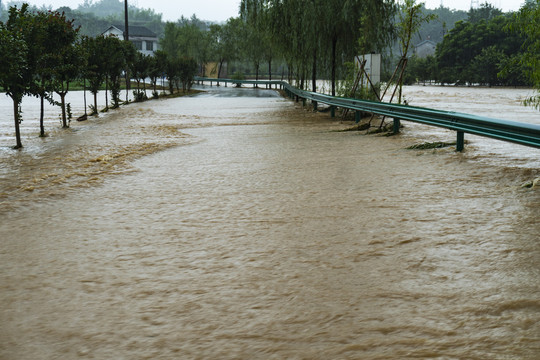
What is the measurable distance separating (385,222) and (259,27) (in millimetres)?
22434

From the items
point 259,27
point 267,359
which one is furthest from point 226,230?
point 259,27

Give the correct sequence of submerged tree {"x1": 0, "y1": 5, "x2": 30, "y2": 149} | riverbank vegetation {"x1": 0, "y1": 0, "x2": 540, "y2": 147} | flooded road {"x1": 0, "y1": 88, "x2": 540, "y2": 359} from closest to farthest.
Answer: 1. flooded road {"x1": 0, "y1": 88, "x2": 540, "y2": 359}
2. submerged tree {"x1": 0, "y1": 5, "x2": 30, "y2": 149}
3. riverbank vegetation {"x1": 0, "y1": 0, "x2": 540, "y2": 147}

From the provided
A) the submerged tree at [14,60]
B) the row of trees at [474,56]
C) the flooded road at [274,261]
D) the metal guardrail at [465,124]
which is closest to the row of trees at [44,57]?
the submerged tree at [14,60]

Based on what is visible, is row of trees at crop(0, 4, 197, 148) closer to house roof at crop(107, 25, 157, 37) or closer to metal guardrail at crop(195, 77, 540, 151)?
metal guardrail at crop(195, 77, 540, 151)

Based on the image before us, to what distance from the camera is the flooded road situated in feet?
11.6

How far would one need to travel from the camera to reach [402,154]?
1124 centimetres

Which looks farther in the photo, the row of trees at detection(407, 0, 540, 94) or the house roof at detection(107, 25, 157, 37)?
the house roof at detection(107, 25, 157, 37)

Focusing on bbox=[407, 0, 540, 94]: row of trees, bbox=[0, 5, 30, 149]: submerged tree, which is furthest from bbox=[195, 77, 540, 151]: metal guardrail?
bbox=[407, 0, 540, 94]: row of trees

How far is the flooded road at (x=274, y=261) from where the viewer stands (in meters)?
3.54

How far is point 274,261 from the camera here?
197 inches

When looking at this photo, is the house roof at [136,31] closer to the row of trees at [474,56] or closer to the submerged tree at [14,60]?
the row of trees at [474,56]

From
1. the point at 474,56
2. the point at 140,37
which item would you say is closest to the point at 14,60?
the point at 474,56

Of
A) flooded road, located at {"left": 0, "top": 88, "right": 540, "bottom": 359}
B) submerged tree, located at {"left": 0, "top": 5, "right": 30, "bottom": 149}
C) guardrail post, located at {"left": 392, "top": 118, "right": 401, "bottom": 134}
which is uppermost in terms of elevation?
submerged tree, located at {"left": 0, "top": 5, "right": 30, "bottom": 149}

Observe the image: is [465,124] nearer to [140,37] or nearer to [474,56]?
[474,56]
